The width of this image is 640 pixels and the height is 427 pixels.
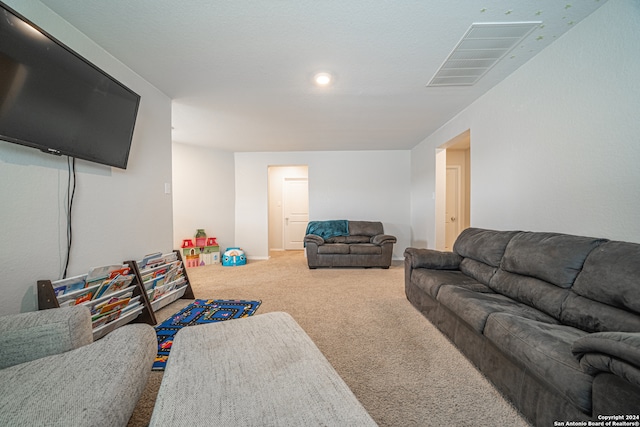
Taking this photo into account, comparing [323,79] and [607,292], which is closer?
[607,292]

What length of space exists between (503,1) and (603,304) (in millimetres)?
1892

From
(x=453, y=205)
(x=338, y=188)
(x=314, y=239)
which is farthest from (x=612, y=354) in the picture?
(x=453, y=205)

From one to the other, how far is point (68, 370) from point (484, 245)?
2846 millimetres

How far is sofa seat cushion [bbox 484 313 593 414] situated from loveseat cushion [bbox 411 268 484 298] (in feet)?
2.22

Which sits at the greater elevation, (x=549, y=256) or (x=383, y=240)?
(x=549, y=256)

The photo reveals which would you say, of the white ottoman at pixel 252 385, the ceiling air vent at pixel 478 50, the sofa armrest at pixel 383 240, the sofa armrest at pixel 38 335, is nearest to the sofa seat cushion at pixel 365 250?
the sofa armrest at pixel 383 240

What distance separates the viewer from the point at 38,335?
98 centimetres

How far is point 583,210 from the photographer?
1.73m

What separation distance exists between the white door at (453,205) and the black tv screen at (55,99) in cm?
599

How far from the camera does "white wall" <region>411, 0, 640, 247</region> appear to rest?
148 cm

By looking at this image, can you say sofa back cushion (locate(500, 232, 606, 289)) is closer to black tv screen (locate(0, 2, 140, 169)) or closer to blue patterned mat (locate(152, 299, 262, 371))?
blue patterned mat (locate(152, 299, 262, 371))

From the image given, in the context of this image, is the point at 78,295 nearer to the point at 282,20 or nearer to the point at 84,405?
the point at 84,405

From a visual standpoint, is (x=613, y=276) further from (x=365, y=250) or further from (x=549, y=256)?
(x=365, y=250)

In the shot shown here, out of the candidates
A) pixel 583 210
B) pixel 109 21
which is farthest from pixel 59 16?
pixel 583 210
